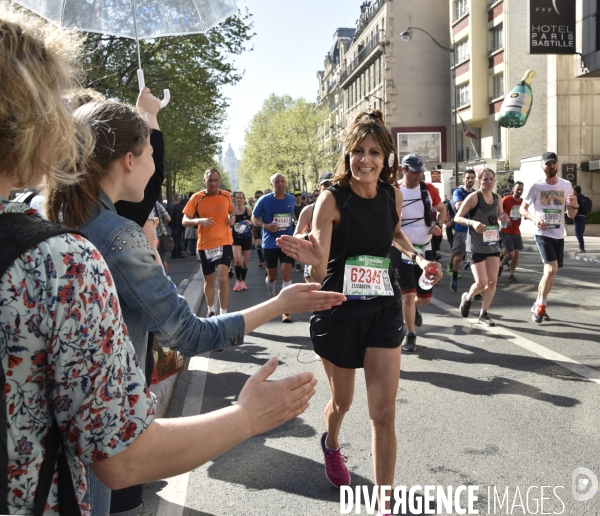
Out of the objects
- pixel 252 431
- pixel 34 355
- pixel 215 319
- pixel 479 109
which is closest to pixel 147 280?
pixel 215 319

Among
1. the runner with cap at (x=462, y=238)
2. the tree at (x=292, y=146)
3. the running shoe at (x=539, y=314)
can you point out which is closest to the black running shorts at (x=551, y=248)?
the running shoe at (x=539, y=314)

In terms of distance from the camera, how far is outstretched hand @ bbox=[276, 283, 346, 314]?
200 cm

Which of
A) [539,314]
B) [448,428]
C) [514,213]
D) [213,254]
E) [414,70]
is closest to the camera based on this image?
[448,428]

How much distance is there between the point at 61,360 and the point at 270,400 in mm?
487

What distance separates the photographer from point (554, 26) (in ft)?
80.0

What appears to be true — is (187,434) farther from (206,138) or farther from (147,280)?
(206,138)

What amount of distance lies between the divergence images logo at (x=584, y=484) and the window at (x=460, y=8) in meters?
45.6

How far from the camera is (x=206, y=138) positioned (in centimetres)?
3566

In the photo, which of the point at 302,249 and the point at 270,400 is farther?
the point at 302,249

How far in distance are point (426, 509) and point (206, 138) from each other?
33494 mm

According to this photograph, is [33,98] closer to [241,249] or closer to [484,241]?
[484,241]

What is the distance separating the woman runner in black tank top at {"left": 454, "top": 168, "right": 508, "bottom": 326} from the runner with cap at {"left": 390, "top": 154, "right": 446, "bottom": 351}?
516mm

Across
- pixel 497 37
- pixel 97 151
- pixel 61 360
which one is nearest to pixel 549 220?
pixel 97 151

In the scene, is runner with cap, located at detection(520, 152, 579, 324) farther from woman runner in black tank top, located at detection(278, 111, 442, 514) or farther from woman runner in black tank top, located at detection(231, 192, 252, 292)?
woman runner in black tank top, located at detection(231, 192, 252, 292)
